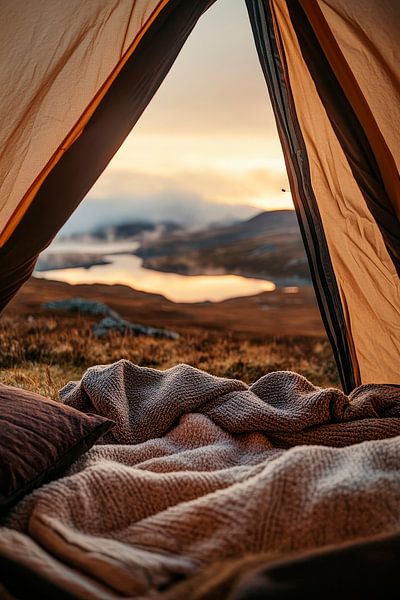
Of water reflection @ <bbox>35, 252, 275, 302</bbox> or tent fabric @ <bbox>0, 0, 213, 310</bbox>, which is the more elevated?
tent fabric @ <bbox>0, 0, 213, 310</bbox>

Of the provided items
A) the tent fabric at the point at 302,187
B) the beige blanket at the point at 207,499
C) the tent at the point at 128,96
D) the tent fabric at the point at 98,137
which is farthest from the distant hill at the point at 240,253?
the beige blanket at the point at 207,499

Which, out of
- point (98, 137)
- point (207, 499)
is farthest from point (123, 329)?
point (207, 499)

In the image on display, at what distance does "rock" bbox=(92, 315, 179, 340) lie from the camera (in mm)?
4543

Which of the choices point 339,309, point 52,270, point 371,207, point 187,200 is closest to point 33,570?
point 371,207

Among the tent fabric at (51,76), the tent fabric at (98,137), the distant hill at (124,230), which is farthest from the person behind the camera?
the distant hill at (124,230)

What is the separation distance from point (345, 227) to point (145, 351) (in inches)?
84.8

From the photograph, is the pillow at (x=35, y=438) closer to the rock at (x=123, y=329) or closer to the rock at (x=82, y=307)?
the rock at (x=123, y=329)

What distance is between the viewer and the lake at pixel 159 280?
5023 millimetres

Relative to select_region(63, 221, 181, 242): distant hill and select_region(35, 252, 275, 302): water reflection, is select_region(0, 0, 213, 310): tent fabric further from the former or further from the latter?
select_region(35, 252, 275, 302): water reflection

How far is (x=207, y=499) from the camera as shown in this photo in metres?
1.15

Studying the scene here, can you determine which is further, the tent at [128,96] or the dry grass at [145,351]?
the dry grass at [145,351]

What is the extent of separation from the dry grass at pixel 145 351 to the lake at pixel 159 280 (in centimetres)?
34

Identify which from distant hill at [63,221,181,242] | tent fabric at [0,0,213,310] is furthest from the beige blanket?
distant hill at [63,221,181,242]

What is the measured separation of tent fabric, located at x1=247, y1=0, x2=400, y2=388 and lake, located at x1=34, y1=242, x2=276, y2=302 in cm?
257
